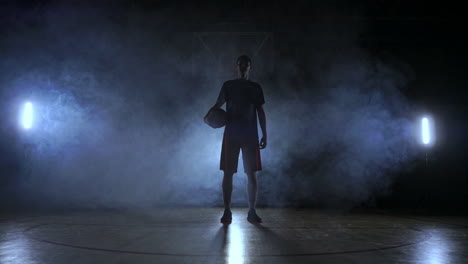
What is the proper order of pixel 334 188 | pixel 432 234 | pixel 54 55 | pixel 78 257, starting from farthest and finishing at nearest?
pixel 54 55
pixel 334 188
pixel 432 234
pixel 78 257

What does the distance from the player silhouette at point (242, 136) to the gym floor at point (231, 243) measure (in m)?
0.27

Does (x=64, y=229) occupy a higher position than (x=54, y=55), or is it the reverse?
(x=54, y=55)

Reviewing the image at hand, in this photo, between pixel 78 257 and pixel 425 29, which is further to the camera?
pixel 425 29

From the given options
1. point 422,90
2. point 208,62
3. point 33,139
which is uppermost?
point 208,62

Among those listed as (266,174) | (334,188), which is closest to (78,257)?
(266,174)

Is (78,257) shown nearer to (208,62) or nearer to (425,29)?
(208,62)

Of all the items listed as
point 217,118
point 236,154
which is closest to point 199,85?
point 217,118

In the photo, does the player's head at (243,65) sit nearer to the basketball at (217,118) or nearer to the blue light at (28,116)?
the basketball at (217,118)

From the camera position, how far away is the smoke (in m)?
4.55

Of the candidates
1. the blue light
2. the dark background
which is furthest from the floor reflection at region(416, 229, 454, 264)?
the blue light

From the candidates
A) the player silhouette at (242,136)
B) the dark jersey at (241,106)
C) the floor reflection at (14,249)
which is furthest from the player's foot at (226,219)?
the floor reflection at (14,249)

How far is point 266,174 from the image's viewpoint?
4578mm

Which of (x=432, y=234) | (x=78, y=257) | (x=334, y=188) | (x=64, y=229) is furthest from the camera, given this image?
(x=334, y=188)

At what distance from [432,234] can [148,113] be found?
12.3 feet
